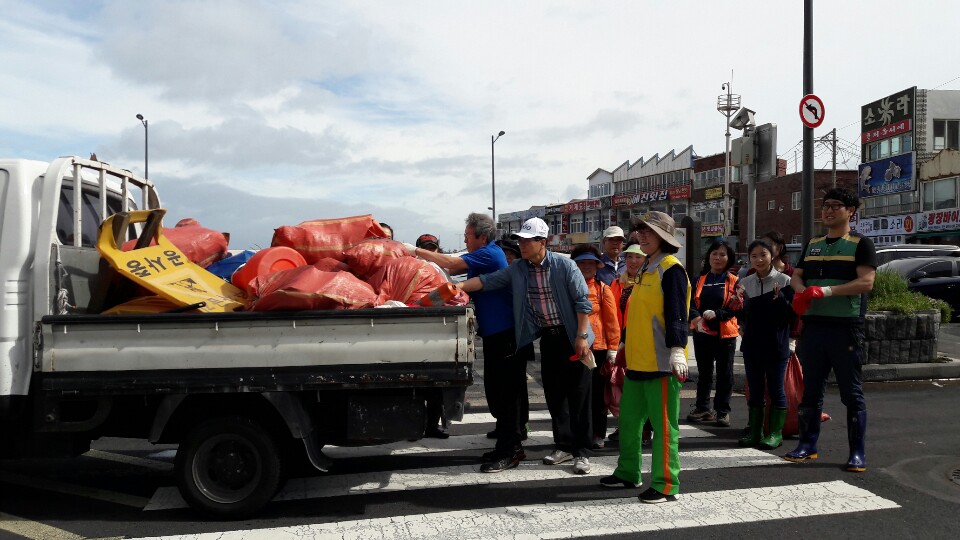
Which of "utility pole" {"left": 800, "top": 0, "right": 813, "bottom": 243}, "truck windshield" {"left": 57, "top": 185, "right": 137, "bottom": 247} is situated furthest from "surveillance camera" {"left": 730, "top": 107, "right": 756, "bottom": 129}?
"truck windshield" {"left": 57, "top": 185, "right": 137, "bottom": 247}

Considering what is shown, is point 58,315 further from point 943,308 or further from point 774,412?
point 943,308

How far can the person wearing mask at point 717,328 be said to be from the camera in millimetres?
6430

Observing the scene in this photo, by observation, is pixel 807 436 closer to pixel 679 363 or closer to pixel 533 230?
pixel 679 363

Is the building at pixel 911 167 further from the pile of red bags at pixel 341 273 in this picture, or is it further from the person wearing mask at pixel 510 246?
the pile of red bags at pixel 341 273

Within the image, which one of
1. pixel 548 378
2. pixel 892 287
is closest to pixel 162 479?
pixel 548 378

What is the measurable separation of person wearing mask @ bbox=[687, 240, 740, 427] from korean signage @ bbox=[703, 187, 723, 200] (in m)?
Answer: 55.9

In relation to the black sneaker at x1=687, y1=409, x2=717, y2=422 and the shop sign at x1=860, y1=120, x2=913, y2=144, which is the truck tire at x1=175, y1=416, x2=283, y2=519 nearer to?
the black sneaker at x1=687, y1=409, x2=717, y2=422

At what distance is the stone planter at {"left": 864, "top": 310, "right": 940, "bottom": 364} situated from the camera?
30.0ft

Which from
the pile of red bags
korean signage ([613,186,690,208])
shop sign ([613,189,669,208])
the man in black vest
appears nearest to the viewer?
the pile of red bags

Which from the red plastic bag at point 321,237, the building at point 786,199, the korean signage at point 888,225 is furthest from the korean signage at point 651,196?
the red plastic bag at point 321,237

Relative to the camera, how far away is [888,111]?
133ft

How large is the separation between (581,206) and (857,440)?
255 ft

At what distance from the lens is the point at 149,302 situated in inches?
164

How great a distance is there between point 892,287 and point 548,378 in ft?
23.1
